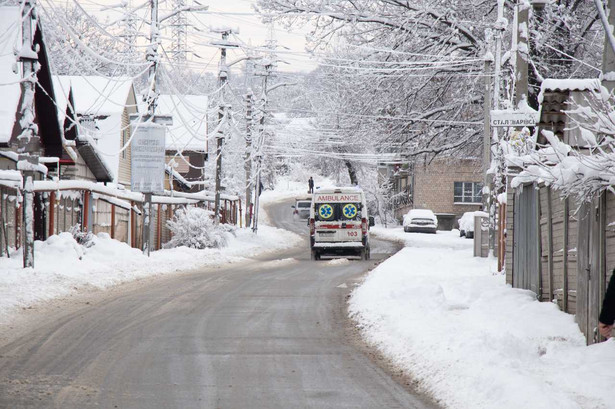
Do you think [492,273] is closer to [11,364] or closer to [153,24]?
[11,364]

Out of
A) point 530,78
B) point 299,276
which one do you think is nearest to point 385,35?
point 530,78

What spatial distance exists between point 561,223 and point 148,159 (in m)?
17.5

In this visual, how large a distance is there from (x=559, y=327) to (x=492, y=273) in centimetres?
825

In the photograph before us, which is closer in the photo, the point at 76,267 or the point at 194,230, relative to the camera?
the point at 76,267

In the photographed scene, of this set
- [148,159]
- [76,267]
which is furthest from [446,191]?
[76,267]

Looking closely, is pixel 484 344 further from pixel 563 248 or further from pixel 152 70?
pixel 152 70

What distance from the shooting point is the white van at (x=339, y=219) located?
29750mm

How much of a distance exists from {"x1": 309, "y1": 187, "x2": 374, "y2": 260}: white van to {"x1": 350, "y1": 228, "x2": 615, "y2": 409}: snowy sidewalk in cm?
1304

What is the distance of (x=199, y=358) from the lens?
9.91m

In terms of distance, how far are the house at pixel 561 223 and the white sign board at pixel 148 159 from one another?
13.9 meters

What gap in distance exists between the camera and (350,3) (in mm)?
29062

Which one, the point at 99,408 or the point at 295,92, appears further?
the point at 295,92

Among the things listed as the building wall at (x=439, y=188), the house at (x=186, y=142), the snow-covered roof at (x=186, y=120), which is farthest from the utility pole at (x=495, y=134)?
the building wall at (x=439, y=188)

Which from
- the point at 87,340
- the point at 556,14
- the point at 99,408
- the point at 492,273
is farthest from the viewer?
the point at 556,14
